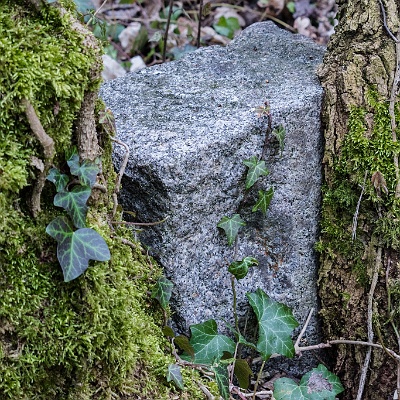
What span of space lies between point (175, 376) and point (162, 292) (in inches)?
11.5

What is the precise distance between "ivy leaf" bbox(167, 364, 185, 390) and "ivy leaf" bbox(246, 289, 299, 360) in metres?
0.36

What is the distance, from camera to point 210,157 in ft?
6.11

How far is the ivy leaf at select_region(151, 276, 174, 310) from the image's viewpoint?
72.1 inches

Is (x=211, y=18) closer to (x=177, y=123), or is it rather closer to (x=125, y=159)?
(x=177, y=123)

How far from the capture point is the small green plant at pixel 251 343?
6.00ft

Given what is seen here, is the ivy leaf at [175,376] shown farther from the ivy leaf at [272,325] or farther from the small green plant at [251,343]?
the ivy leaf at [272,325]

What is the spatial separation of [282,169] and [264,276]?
400mm

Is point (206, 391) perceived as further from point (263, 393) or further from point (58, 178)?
point (58, 178)

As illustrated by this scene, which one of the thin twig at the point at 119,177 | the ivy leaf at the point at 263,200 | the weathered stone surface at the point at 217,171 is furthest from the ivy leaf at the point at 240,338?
the thin twig at the point at 119,177

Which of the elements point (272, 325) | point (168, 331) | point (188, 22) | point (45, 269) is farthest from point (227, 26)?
point (45, 269)

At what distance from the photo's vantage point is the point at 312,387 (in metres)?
1.98

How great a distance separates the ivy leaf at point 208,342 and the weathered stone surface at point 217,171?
0.32ft

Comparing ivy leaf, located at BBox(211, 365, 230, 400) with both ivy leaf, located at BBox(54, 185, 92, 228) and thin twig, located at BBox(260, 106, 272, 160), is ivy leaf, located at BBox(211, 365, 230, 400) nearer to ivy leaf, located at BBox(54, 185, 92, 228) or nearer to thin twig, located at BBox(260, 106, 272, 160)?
ivy leaf, located at BBox(54, 185, 92, 228)

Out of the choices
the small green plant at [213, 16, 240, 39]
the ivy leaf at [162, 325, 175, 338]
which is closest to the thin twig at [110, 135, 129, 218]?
the ivy leaf at [162, 325, 175, 338]
